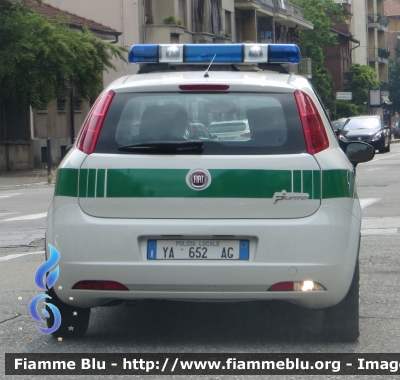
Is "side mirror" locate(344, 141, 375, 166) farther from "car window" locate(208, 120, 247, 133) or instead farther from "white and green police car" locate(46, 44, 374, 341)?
"car window" locate(208, 120, 247, 133)

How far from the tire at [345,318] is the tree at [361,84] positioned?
260 ft

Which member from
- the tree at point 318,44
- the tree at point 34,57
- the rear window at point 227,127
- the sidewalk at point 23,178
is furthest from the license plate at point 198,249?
the tree at point 318,44

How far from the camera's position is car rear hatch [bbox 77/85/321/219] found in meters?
5.65

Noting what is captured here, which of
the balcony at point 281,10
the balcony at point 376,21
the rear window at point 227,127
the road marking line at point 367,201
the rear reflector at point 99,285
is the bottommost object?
the road marking line at point 367,201

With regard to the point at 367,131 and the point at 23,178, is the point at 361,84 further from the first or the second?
the point at 23,178

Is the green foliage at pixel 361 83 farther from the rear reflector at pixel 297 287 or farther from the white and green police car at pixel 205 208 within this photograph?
the rear reflector at pixel 297 287

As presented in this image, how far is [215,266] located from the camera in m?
5.62

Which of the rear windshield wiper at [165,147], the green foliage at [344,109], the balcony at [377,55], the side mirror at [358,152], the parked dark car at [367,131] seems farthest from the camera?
the balcony at [377,55]

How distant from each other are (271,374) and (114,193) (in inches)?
52.8

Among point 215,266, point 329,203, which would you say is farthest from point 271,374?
point 329,203

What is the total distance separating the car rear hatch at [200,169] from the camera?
5.65m

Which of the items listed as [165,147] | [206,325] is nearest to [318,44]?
[206,325]

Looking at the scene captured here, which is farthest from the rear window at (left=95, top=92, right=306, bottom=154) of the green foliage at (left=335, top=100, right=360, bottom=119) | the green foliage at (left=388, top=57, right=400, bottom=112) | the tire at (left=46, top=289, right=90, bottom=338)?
the green foliage at (left=388, top=57, right=400, bottom=112)

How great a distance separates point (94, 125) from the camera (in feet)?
19.3
